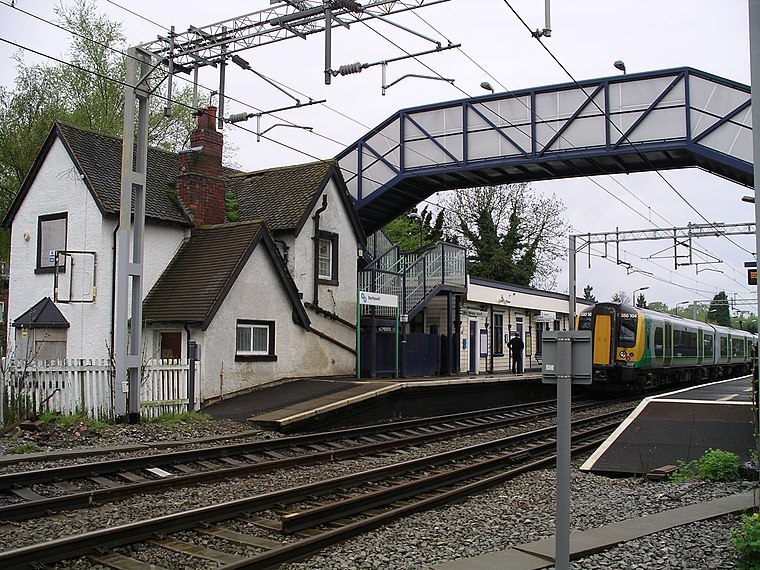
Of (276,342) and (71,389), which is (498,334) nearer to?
(276,342)

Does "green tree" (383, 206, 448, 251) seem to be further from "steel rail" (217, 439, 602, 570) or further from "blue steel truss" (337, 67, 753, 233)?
"steel rail" (217, 439, 602, 570)

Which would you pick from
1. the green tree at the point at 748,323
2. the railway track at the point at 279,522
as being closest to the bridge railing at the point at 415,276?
the railway track at the point at 279,522

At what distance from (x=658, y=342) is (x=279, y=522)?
2343 cm

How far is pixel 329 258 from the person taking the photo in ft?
76.2

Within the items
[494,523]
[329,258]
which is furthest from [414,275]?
[494,523]

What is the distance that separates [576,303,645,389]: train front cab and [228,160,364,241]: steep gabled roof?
30.9ft

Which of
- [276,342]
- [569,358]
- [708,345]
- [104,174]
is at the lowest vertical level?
[708,345]

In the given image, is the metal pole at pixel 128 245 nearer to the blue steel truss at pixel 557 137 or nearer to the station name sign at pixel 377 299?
the station name sign at pixel 377 299

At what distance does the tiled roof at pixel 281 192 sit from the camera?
2181 centimetres

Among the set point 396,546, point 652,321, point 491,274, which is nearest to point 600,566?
point 396,546

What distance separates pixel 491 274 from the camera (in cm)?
4819

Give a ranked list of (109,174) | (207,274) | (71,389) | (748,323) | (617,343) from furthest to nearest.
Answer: (748,323)
(617,343)
(109,174)
(207,274)
(71,389)

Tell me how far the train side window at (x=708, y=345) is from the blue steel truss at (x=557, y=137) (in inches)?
570

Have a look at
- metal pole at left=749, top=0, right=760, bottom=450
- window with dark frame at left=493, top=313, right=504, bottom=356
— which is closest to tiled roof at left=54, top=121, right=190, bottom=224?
metal pole at left=749, top=0, right=760, bottom=450
